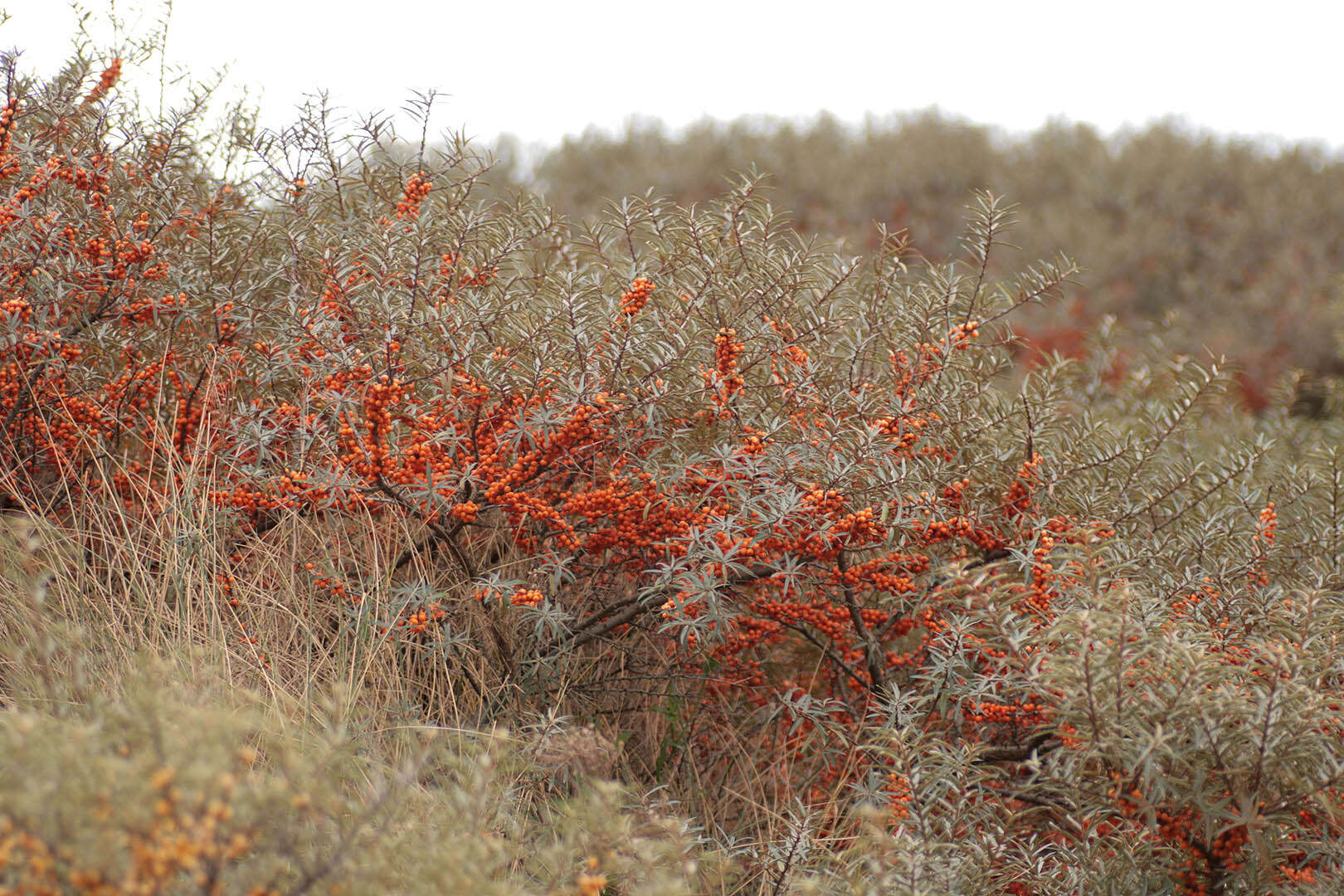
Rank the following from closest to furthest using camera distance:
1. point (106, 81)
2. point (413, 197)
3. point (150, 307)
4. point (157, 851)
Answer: point (157, 851)
point (150, 307)
point (413, 197)
point (106, 81)

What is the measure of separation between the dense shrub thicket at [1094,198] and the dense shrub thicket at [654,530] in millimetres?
7917

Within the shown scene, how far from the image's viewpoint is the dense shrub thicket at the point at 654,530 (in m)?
1.96

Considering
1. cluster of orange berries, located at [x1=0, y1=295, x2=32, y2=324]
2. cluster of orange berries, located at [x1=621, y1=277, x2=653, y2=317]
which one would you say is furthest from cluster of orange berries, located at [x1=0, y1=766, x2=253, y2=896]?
cluster of orange berries, located at [x1=0, y1=295, x2=32, y2=324]

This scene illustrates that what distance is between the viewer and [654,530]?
259 cm

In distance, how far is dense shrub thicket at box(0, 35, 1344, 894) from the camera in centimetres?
196

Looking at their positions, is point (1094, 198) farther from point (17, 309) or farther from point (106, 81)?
point (17, 309)

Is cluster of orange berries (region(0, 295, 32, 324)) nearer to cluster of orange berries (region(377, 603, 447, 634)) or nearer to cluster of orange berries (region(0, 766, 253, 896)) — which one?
cluster of orange berries (region(377, 603, 447, 634))

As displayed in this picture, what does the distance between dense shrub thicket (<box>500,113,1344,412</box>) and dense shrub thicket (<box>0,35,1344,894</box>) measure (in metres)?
7.92

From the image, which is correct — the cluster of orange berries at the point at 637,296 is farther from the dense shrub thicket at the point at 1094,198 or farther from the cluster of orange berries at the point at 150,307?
the dense shrub thicket at the point at 1094,198

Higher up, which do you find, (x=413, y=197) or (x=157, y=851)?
(x=413, y=197)

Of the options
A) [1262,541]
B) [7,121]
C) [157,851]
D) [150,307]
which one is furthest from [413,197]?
[1262,541]

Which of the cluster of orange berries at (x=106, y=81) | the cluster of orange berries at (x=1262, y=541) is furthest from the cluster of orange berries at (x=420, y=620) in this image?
the cluster of orange berries at (x=1262, y=541)

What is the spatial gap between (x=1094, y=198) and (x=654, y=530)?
13597mm

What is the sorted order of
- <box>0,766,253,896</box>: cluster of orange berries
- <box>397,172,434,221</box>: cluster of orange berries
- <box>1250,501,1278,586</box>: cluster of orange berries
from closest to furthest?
<box>0,766,253,896</box>: cluster of orange berries → <box>1250,501,1278,586</box>: cluster of orange berries → <box>397,172,434,221</box>: cluster of orange berries
